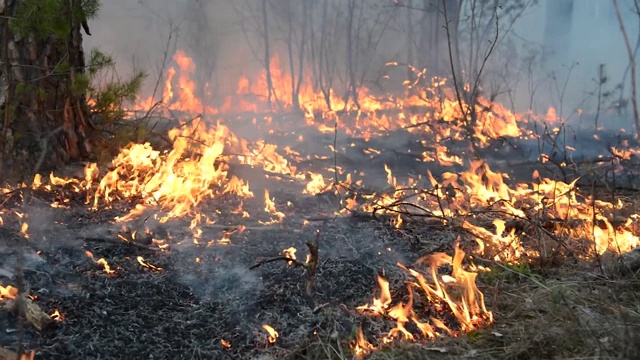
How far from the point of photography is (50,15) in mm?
3418

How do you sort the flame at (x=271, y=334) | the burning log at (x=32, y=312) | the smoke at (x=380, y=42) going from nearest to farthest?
the burning log at (x=32, y=312) → the flame at (x=271, y=334) → the smoke at (x=380, y=42)

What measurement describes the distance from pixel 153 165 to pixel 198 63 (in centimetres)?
680

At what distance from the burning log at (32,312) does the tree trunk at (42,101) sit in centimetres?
185

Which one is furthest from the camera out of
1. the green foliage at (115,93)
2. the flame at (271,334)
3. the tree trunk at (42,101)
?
the green foliage at (115,93)

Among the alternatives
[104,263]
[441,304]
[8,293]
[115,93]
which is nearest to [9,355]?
[8,293]

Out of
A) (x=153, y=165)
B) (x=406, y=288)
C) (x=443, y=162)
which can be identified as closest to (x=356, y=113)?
(x=443, y=162)

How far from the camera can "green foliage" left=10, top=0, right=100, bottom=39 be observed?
336 cm

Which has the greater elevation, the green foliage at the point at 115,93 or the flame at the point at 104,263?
the green foliage at the point at 115,93

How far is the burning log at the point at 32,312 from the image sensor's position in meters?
2.40

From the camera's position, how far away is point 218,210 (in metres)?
4.14

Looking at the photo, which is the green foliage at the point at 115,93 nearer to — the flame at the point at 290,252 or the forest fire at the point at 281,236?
the forest fire at the point at 281,236

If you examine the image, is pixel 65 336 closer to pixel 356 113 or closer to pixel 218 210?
pixel 218 210

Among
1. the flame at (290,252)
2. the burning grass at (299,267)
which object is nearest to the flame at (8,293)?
the burning grass at (299,267)

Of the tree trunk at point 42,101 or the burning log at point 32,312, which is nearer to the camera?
the burning log at point 32,312
